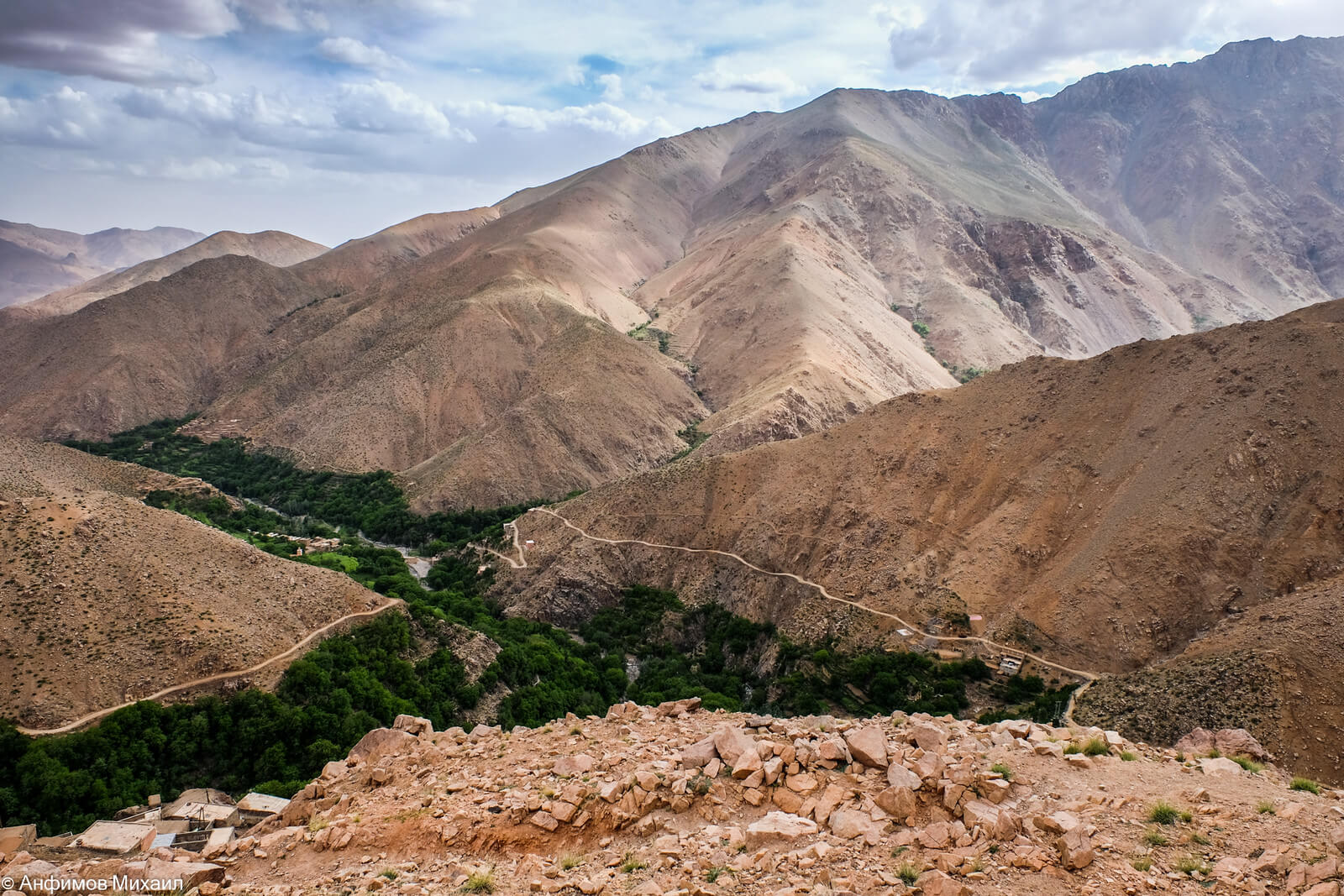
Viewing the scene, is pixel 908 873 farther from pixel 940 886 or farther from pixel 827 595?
pixel 827 595

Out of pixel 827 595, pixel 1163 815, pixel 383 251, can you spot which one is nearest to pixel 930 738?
pixel 1163 815

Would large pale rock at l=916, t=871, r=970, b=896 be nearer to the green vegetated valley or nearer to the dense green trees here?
the green vegetated valley

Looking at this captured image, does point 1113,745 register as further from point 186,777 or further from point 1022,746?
point 186,777

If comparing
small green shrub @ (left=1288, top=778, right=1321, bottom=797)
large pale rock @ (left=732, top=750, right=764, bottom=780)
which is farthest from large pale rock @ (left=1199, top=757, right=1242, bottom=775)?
large pale rock @ (left=732, top=750, right=764, bottom=780)

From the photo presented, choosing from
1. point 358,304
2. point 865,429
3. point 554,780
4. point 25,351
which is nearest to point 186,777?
point 554,780

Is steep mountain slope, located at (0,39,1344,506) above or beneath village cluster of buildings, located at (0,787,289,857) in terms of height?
above

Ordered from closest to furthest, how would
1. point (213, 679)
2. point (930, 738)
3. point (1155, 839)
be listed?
point (1155, 839), point (930, 738), point (213, 679)
